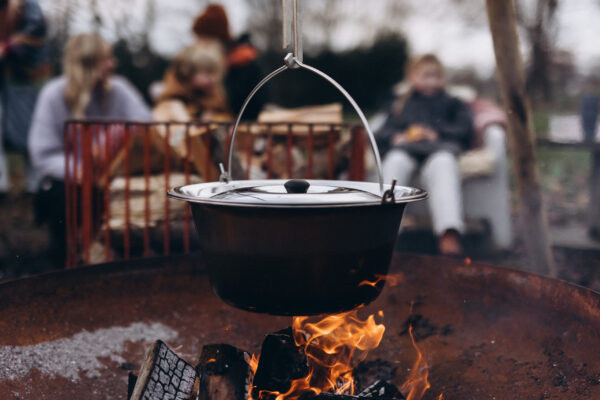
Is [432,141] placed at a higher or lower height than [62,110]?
lower

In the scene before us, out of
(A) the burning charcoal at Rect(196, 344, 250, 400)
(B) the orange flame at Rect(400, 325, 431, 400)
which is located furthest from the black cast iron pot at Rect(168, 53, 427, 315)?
(B) the orange flame at Rect(400, 325, 431, 400)

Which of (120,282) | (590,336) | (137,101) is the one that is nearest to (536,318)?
(590,336)

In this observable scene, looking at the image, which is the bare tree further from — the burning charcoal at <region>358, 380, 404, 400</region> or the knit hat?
the burning charcoal at <region>358, 380, 404, 400</region>

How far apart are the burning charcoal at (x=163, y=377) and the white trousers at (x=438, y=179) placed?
7.88 feet

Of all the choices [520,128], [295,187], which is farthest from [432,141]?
[295,187]

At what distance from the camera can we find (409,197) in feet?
4.21

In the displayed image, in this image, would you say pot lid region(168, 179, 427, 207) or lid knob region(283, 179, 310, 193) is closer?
pot lid region(168, 179, 427, 207)

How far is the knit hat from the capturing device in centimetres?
450

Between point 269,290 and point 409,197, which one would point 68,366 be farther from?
point 409,197

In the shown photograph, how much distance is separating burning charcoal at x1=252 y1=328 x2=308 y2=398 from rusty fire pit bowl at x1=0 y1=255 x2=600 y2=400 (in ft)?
1.17

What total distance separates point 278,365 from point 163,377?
33 cm

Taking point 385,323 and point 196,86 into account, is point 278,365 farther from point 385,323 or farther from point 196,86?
point 196,86

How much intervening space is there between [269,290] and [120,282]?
930 mm

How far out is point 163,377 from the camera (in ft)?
4.92
